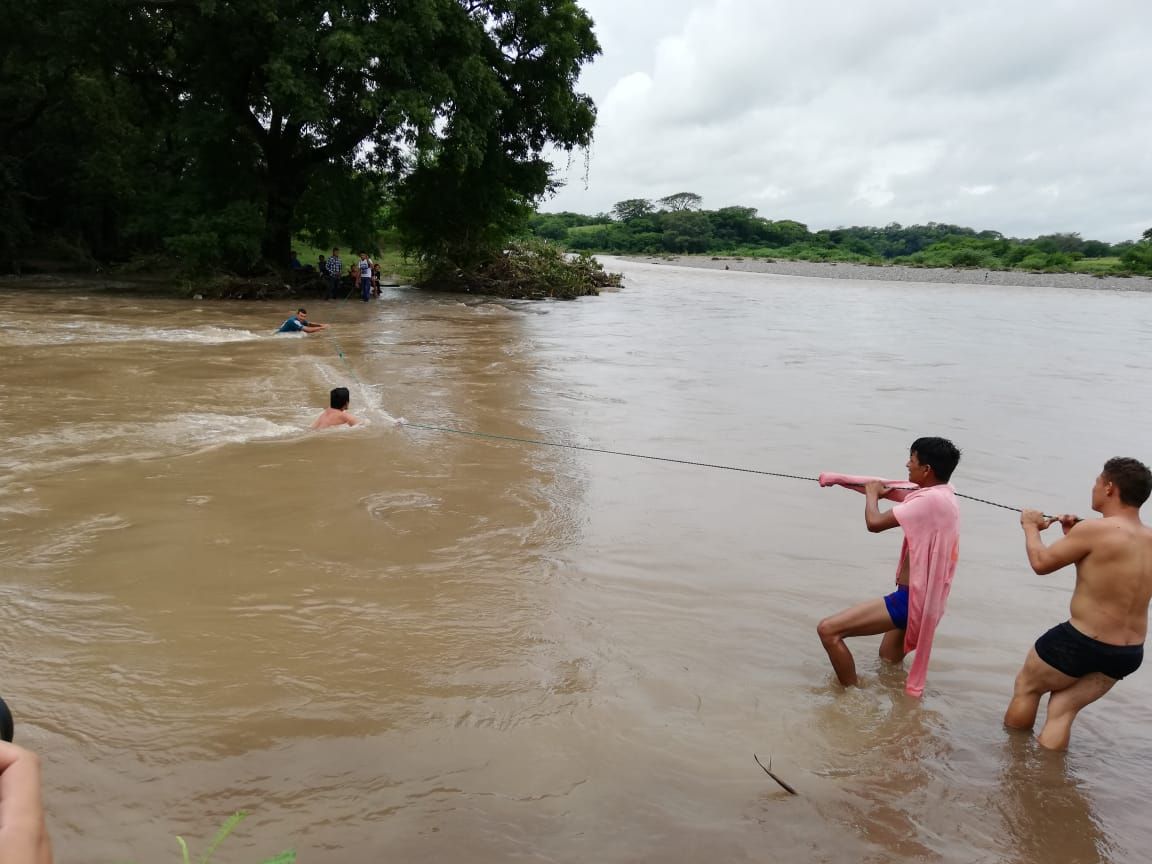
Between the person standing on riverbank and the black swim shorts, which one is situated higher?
the person standing on riverbank

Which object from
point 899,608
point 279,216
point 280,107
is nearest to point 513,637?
point 899,608

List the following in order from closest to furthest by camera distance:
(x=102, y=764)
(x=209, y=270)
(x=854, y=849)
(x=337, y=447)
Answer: (x=854, y=849)
(x=102, y=764)
(x=337, y=447)
(x=209, y=270)

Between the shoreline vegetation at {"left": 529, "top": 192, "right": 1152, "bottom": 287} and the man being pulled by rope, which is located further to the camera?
the shoreline vegetation at {"left": 529, "top": 192, "right": 1152, "bottom": 287}

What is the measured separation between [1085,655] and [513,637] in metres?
2.61

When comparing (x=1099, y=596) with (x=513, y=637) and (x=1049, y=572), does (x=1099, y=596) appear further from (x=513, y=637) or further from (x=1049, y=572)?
(x=513, y=637)

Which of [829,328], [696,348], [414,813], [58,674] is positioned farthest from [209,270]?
Answer: [414,813]

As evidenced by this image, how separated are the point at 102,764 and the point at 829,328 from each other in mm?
21589

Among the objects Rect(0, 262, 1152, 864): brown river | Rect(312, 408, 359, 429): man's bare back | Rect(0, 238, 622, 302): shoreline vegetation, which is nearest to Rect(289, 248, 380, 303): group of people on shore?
Rect(0, 238, 622, 302): shoreline vegetation

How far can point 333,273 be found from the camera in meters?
24.7

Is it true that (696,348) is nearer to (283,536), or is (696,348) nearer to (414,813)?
(283,536)

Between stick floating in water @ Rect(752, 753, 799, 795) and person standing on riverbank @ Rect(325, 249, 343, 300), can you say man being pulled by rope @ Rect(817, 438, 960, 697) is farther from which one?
person standing on riverbank @ Rect(325, 249, 343, 300)

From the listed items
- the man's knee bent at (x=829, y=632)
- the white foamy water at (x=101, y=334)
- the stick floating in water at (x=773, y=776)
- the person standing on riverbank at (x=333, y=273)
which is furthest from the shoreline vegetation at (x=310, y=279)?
the stick floating in water at (x=773, y=776)

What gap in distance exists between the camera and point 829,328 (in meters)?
22.6

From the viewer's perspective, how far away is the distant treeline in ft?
221
